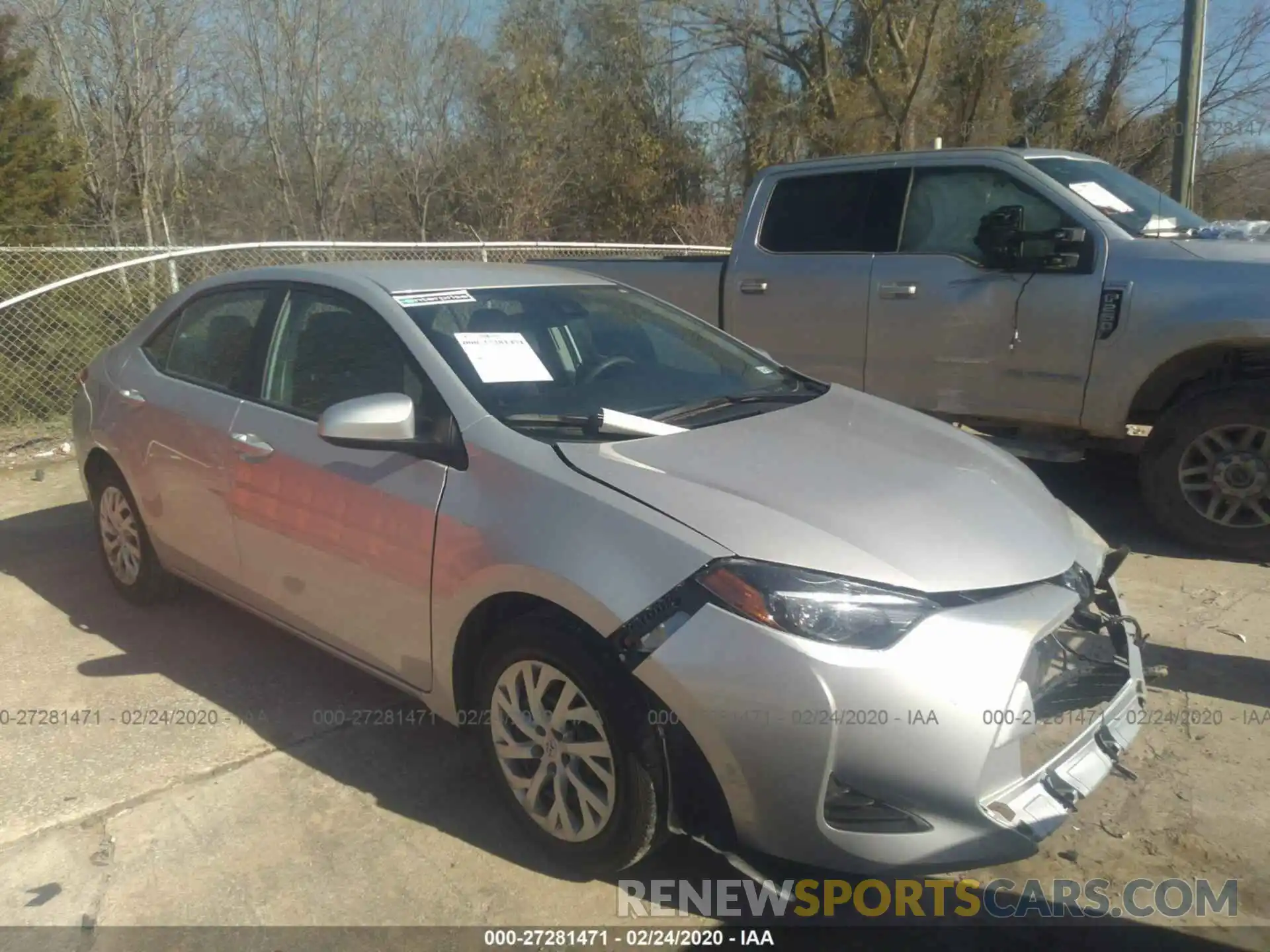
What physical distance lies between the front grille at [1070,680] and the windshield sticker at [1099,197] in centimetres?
314

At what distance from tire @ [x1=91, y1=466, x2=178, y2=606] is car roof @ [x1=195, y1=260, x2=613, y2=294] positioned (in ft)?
3.84

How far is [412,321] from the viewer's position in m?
3.37

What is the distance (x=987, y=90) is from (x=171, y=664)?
82.9ft

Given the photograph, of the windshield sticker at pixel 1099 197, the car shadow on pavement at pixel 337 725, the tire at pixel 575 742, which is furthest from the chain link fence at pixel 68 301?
the tire at pixel 575 742

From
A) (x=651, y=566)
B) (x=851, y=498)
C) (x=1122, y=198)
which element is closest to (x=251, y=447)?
(x=651, y=566)

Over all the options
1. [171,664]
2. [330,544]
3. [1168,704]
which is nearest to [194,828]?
[330,544]

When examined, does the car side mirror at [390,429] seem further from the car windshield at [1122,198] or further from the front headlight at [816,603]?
the car windshield at [1122,198]

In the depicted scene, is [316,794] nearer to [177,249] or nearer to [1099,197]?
[1099,197]

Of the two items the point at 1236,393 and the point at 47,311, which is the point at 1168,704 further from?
the point at 47,311

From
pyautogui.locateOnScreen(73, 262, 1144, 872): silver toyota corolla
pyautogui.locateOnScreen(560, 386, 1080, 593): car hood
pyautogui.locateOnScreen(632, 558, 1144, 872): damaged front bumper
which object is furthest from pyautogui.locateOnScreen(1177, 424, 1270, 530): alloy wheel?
pyautogui.locateOnScreen(632, 558, 1144, 872): damaged front bumper

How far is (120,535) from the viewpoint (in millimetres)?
4773

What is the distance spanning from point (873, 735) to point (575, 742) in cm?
82

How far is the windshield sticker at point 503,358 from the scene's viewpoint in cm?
328

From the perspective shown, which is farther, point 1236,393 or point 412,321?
point 1236,393
